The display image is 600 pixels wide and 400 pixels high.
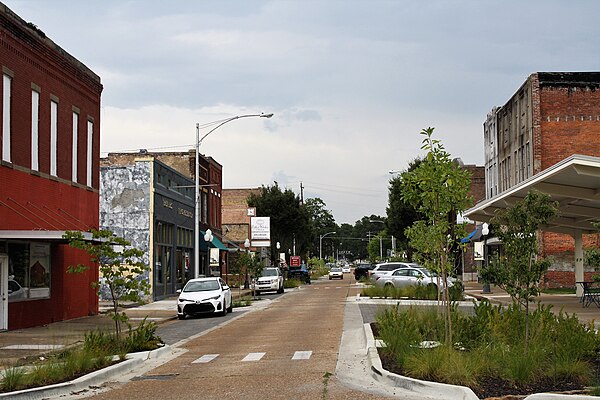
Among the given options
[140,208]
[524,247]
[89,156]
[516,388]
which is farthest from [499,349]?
[140,208]

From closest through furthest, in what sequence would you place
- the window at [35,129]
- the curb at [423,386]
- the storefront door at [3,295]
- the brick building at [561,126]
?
the curb at [423,386] → the storefront door at [3,295] → the window at [35,129] → the brick building at [561,126]

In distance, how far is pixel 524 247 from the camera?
13.1 metres

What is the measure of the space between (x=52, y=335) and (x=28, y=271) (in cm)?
385

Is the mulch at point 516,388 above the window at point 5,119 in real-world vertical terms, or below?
below

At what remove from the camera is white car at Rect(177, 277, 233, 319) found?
29.9m

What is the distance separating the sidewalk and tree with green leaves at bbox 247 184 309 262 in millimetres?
44781

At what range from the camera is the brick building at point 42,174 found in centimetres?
2303

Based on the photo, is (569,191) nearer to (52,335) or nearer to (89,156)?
(52,335)

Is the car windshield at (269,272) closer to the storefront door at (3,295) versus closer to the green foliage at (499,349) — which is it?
the storefront door at (3,295)

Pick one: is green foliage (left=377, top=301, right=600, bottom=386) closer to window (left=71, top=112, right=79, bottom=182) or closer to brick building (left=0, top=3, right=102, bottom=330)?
brick building (left=0, top=3, right=102, bottom=330)

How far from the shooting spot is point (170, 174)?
1780 inches

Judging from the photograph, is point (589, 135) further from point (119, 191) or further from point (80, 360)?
point (80, 360)

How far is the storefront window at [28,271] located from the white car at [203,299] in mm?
5533

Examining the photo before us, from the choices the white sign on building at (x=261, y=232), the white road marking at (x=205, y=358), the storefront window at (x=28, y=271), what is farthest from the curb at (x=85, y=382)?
the white sign on building at (x=261, y=232)
